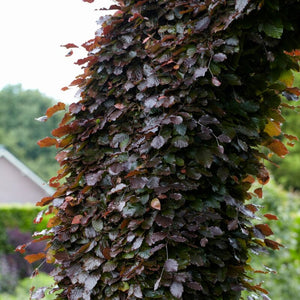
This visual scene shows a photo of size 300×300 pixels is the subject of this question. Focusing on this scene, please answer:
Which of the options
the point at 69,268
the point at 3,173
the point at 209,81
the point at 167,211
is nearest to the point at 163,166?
the point at 167,211

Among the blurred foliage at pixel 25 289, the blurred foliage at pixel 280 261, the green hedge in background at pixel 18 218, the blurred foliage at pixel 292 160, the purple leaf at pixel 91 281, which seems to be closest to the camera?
the purple leaf at pixel 91 281

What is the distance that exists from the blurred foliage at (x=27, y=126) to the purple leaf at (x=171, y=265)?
66.4 feet

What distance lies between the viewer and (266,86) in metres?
1.54

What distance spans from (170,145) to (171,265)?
1.54 feet

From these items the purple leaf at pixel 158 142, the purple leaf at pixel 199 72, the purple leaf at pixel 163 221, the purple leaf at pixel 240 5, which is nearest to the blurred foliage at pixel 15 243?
the purple leaf at pixel 163 221

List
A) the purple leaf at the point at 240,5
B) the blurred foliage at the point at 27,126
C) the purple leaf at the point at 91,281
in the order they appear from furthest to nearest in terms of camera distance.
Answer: the blurred foliage at the point at 27,126 → the purple leaf at the point at 91,281 → the purple leaf at the point at 240,5

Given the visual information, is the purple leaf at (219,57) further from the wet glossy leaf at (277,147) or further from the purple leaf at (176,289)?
the purple leaf at (176,289)

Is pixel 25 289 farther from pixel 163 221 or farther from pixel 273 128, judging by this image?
pixel 273 128

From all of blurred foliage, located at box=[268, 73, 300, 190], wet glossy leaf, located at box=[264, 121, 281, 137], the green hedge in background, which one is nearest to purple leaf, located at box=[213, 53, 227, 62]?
wet glossy leaf, located at box=[264, 121, 281, 137]

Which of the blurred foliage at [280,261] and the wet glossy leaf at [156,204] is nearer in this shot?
the wet glossy leaf at [156,204]

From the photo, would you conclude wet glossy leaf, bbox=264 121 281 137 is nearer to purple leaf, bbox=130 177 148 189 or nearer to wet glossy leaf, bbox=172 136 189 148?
wet glossy leaf, bbox=172 136 189 148

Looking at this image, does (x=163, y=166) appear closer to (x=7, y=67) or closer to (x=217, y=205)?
(x=217, y=205)

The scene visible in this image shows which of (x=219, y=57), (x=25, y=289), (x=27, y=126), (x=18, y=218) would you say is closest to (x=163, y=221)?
(x=219, y=57)

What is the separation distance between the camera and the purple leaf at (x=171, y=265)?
133 centimetres
